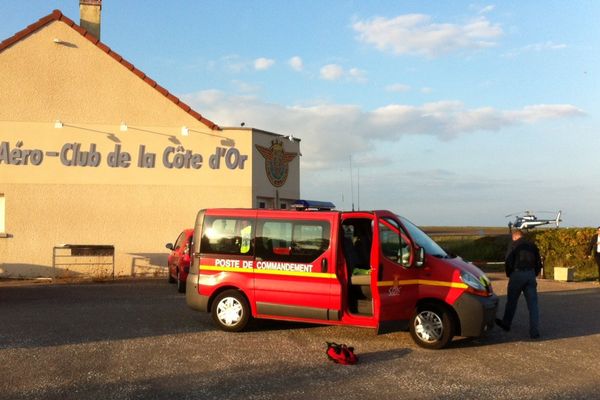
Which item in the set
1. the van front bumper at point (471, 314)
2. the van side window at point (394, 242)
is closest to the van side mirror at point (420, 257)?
the van side window at point (394, 242)

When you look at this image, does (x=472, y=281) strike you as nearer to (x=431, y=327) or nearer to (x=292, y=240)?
(x=431, y=327)

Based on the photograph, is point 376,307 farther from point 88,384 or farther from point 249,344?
point 88,384

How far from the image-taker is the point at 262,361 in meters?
7.86

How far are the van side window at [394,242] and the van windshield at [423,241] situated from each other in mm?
203

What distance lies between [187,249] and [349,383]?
8.73m

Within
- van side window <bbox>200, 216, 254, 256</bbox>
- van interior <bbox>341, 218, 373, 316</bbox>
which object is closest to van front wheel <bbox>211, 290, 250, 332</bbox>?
van side window <bbox>200, 216, 254, 256</bbox>

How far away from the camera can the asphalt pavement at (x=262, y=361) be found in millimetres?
6551

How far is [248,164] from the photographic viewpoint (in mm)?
20297

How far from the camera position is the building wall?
19109mm

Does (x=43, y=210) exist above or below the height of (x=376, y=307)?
above

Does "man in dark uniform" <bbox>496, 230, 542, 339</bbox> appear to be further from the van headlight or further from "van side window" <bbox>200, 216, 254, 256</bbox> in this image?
"van side window" <bbox>200, 216, 254, 256</bbox>

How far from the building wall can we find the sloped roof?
0.45ft

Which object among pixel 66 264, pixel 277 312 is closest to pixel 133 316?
pixel 277 312

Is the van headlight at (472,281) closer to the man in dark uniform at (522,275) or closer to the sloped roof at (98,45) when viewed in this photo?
the man in dark uniform at (522,275)
